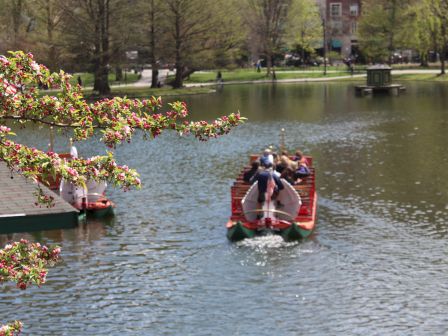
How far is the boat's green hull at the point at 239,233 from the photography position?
2861cm

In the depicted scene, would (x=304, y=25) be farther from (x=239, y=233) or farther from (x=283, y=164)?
(x=239, y=233)

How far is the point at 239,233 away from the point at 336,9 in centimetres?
12551

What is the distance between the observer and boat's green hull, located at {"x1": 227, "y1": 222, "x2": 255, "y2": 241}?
93.9ft

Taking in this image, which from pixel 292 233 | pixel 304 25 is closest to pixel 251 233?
pixel 292 233

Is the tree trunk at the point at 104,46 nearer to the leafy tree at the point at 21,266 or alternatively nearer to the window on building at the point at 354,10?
the window on building at the point at 354,10

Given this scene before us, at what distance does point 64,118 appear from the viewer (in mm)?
12391

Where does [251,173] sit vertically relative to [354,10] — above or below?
below

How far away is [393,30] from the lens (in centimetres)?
11588

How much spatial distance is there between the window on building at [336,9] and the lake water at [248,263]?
104 m

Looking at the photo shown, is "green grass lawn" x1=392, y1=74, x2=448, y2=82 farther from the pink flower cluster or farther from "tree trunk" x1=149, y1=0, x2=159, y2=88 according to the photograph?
the pink flower cluster

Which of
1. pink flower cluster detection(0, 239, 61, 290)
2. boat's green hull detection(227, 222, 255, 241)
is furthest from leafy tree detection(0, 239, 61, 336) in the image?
boat's green hull detection(227, 222, 255, 241)

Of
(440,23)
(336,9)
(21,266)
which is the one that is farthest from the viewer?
(336,9)

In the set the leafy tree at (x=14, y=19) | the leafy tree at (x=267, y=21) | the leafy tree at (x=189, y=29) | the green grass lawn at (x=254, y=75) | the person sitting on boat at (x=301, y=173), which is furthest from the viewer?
the leafy tree at (x=267, y=21)

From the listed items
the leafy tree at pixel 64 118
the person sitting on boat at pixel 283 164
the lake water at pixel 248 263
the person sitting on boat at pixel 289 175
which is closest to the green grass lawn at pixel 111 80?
the lake water at pixel 248 263
